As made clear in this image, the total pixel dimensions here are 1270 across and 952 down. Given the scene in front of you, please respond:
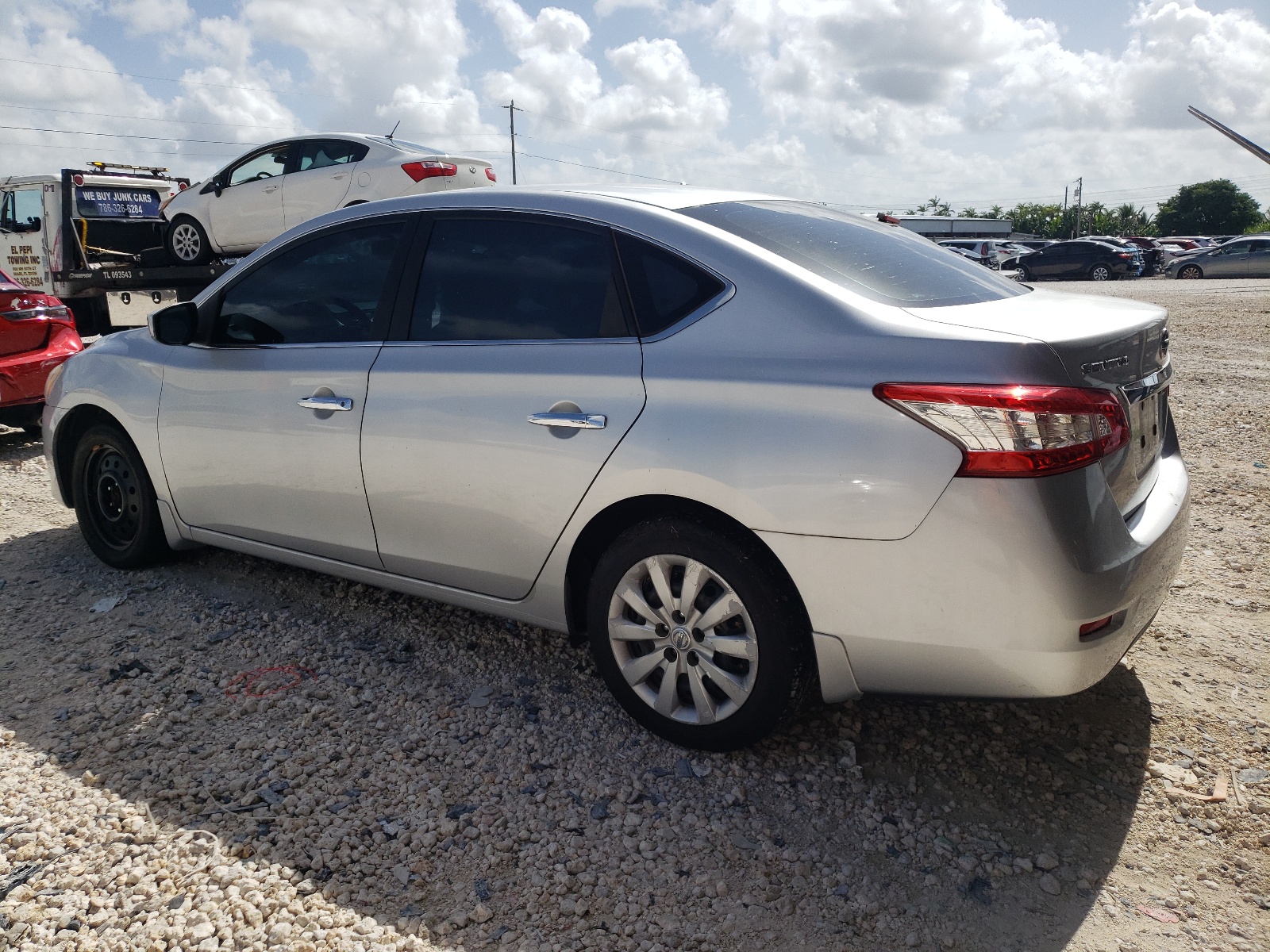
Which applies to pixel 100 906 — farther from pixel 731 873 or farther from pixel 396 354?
pixel 396 354

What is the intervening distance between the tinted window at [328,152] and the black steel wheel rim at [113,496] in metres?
6.78

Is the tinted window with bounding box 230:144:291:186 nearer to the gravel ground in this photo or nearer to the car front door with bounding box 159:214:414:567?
the car front door with bounding box 159:214:414:567

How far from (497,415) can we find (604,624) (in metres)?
0.74

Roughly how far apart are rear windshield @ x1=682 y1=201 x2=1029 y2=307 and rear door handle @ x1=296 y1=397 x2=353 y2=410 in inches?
55.0

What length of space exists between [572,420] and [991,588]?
128 centimetres

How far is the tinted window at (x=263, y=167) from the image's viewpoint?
11203 mm

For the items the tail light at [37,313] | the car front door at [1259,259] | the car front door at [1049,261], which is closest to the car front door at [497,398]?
the tail light at [37,313]

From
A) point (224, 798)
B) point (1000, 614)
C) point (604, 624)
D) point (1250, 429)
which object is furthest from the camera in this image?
point (1250, 429)

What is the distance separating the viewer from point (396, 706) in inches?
134

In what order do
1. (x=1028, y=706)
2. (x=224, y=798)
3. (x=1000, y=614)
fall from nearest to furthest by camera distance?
1. (x=1000, y=614)
2. (x=224, y=798)
3. (x=1028, y=706)

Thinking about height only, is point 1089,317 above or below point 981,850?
above

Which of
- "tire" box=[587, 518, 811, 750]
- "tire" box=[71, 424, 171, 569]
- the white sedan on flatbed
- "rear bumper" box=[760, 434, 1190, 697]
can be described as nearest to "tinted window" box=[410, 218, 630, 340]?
"tire" box=[587, 518, 811, 750]

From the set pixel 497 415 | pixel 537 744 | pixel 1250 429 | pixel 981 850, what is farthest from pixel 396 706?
pixel 1250 429

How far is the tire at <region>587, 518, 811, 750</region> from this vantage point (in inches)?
107
